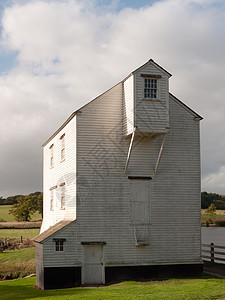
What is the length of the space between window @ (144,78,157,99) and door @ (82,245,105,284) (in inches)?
333

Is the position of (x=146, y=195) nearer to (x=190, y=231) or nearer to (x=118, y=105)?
(x=190, y=231)

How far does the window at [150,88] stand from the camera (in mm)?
24609

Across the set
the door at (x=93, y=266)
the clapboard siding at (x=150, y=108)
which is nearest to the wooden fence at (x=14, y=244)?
the door at (x=93, y=266)

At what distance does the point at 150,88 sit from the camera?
80.8 ft

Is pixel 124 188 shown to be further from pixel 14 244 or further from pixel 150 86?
pixel 14 244

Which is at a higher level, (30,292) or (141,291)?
(141,291)

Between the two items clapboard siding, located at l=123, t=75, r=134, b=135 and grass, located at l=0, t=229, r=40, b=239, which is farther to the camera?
grass, located at l=0, t=229, r=40, b=239

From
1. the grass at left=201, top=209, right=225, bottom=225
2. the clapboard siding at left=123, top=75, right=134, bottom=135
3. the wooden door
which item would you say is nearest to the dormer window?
the clapboard siding at left=123, top=75, right=134, bottom=135

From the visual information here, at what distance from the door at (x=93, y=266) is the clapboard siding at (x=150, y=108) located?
6827 mm

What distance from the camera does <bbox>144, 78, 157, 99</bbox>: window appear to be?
2461 centimetres

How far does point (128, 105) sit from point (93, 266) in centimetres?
870

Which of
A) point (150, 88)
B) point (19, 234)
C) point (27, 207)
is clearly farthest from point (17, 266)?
point (27, 207)

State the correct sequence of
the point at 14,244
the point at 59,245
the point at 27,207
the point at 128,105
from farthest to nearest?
the point at 27,207, the point at 14,244, the point at 128,105, the point at 59,245

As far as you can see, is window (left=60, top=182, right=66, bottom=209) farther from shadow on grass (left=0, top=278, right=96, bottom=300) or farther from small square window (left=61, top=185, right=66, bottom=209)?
shadow on grass (left=0, top=278, right=96, bottom=300)
